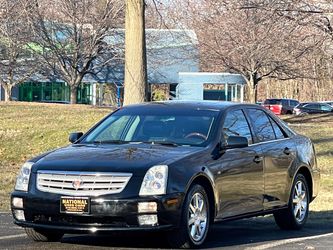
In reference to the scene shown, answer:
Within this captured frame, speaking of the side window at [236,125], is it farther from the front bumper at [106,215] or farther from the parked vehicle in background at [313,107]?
the parked vehicle in background at [313,107]

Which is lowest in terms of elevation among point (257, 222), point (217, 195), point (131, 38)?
point (257, 222)

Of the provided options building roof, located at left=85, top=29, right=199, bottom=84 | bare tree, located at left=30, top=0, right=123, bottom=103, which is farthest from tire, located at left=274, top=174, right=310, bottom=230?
building roof, located at left=85, top=29, right=199, bottom=84

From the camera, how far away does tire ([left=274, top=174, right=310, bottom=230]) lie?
1026 centimetres

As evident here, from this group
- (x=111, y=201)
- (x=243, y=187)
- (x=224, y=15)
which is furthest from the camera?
(x=224, y=15)

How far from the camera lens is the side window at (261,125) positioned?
995 centimetres

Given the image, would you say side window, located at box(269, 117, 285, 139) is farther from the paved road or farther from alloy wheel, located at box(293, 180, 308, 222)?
the paved road

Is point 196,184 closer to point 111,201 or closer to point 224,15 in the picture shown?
point 111,201

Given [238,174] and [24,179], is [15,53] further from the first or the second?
[24,179]

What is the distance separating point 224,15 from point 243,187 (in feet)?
101

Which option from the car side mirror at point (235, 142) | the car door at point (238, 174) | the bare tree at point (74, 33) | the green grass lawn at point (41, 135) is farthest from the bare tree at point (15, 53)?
the car side mirror at point (235, 142)

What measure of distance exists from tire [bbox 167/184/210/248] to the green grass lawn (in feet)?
20.5

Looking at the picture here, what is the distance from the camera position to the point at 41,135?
22.1 m

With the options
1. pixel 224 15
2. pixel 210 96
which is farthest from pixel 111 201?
pixel 210 96

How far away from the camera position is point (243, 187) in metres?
9.12
